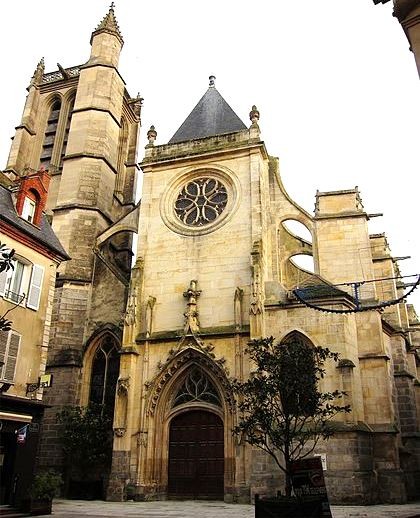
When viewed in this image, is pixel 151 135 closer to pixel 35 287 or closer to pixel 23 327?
pixel 35 287

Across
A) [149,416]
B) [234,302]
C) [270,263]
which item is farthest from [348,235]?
[149,416]

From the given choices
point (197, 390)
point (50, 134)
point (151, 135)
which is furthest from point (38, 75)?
point (197, 390)

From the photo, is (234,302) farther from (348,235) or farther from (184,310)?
(348,235)

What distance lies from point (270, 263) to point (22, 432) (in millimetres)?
9554

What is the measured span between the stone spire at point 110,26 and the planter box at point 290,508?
79.8 feet

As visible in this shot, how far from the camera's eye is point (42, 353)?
46.1 feet

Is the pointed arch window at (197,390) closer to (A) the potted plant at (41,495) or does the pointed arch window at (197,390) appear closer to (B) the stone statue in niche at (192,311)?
(B) the stone statue in niche at (192,311)

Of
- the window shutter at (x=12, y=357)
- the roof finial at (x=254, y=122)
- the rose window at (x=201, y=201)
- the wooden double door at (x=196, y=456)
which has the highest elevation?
the roof finial at (x=254, y=122)

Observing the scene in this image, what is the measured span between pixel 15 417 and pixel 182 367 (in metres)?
5.73

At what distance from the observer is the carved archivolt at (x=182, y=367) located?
1617 cm

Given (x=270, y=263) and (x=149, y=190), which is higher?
(x=149, y=190)

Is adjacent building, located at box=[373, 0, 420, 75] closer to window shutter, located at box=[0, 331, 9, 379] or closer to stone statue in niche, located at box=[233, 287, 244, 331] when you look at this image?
window shutter, located at box=[0, 331, 9, 379]

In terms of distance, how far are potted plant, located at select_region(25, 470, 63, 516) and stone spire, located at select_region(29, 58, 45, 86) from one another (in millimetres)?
22981

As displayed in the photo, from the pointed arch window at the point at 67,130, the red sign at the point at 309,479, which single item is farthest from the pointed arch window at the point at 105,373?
the pointed arch window at the point at 67,130
